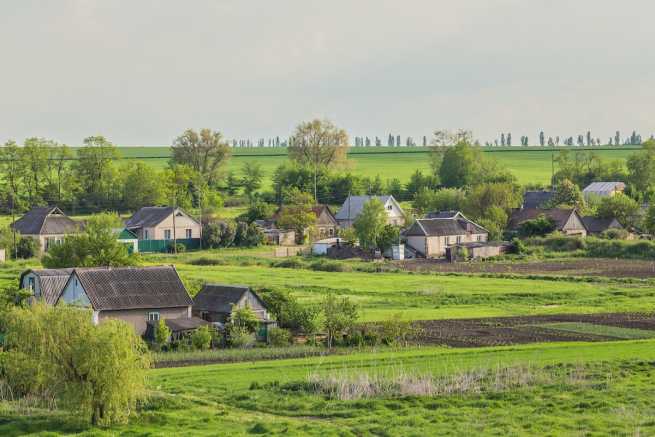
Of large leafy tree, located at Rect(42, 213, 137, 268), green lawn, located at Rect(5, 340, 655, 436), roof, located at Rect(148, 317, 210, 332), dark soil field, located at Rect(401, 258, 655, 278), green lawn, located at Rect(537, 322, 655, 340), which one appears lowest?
green lawn, located at Rect(5, 340, 655, 436)

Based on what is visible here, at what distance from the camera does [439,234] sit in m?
92.6

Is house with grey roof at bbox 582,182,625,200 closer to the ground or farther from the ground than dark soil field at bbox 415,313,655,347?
farther from the ground

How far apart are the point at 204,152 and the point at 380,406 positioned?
105107mm

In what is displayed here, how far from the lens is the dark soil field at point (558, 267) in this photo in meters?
74.8

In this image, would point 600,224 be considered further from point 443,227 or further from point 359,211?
point 359,211

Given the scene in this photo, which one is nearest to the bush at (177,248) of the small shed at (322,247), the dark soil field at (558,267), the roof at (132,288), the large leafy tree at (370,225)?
the small shed at (322,247)

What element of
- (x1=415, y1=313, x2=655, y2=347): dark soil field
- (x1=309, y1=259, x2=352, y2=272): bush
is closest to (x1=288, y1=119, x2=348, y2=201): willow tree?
(x1=309, y1=259, x2=352, y2=272): bush

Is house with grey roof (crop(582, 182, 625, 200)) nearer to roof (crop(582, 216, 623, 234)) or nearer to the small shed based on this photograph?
roof (crop(582, 216, 623, 234))

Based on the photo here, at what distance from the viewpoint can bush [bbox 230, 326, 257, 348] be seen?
46719 millimetres

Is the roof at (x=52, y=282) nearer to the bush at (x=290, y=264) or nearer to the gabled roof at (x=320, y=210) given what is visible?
the bush at (x=290, y=264)

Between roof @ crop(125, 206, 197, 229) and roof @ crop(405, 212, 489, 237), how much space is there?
18.9 metres

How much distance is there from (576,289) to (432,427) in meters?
36.5

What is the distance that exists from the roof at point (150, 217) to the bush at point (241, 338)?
48.1 meters

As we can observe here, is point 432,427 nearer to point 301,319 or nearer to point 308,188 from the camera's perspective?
point 301,319
